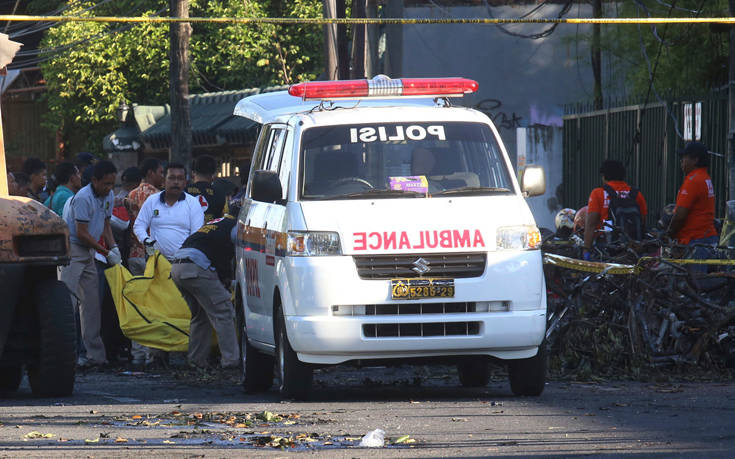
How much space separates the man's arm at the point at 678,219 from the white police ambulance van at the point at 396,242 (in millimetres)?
2839

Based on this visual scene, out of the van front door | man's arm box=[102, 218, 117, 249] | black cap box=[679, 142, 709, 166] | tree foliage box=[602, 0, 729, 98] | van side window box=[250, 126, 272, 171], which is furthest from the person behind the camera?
tree foliage box=[602, 0, 729, 98]

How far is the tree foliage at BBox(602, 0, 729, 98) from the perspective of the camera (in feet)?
70.8

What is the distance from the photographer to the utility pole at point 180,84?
21922 millimetres

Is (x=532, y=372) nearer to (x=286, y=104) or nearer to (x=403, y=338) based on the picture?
(x=403, y=338)

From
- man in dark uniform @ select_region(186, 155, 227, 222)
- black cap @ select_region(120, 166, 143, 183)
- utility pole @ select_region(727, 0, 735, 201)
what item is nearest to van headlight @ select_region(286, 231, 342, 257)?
man in dark uniform @ select_region(186, 155, 227, 222)

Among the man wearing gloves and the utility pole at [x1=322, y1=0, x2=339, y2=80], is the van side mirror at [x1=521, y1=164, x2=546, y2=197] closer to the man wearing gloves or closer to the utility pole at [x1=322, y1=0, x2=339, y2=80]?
the man wearing gloves

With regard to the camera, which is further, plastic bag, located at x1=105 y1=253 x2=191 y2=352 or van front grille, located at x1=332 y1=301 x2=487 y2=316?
plastic bag, located at x1=105 y1=253 x2=191 y2=352

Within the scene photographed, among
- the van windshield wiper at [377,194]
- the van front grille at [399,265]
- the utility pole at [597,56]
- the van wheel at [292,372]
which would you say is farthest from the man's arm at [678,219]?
the utility pole at [597,56]

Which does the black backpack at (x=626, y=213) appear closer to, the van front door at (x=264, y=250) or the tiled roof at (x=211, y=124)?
the van front door at (x=264, y=250)

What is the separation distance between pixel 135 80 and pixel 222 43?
4842 millimetres

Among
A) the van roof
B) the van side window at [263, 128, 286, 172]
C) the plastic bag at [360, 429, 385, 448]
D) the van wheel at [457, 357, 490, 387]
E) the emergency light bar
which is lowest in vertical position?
the van wheel at [457, 357, 490, 387]

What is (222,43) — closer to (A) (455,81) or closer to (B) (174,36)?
(B) (174,36)

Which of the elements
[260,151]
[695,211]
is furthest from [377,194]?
[695,211]

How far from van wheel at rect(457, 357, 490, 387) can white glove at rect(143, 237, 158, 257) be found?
12.1 feet
